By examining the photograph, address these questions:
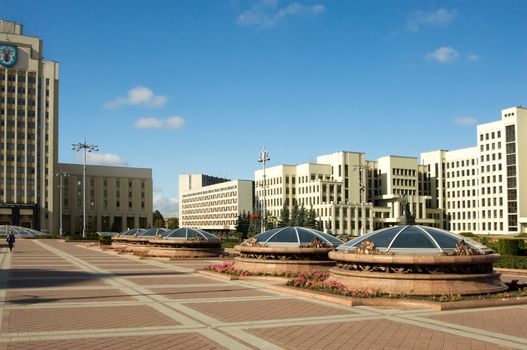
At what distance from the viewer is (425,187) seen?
113625mm

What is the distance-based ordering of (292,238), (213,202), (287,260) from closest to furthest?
(287,260) < (292,238) < (213,202)

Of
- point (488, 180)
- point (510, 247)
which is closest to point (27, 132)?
point (488, 180)

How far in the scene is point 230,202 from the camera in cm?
12506

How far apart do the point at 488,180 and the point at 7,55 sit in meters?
85.9

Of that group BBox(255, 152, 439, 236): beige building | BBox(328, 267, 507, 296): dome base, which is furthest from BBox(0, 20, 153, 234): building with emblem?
BBox(328, 267, 507, 296): dome base

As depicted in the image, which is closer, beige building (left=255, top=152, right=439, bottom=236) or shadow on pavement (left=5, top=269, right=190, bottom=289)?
shadow on pavement (left=5, top=269, right=190, bottom=289)

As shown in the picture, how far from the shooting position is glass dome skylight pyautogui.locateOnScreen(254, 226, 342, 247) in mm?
18234

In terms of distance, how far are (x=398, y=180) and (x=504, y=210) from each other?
19469 millimetres

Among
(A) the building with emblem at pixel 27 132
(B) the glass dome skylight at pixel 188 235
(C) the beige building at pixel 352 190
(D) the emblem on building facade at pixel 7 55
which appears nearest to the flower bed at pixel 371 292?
(B) the glass dome skylight at pixel 188 235

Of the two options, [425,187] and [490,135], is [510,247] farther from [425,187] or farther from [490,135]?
[425,187]

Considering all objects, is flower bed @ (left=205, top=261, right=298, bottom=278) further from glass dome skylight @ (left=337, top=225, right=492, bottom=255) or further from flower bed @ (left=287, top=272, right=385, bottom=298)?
glass dome skylight @ (left=337, top=225, right=492, bottom=255)

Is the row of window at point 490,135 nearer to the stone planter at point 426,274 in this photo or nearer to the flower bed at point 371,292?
the flower bed at point 371,292

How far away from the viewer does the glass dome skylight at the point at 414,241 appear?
42.5 feet

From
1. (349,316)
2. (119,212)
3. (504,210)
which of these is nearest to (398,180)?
(504,210)
